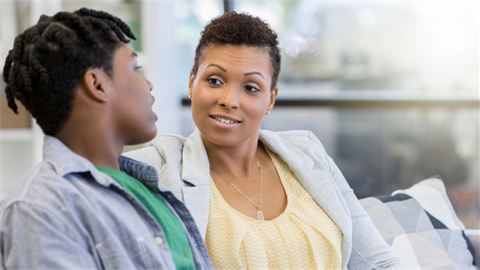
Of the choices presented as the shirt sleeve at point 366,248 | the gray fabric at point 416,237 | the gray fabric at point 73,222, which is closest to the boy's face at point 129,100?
the gray fabric at point 73,222

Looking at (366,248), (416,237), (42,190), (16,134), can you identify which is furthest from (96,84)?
(16,134)

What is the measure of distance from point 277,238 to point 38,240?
2.18 feet

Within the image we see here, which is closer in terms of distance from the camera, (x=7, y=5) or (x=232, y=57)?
(x=232, y=57)

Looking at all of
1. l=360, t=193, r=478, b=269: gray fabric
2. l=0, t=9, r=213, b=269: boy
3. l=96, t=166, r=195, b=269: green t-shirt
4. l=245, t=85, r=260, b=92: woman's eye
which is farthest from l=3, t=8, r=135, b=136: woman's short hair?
l=360, t=193, r=478, b=269: gray fabric

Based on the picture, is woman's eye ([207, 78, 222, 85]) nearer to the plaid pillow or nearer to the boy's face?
the boy's face

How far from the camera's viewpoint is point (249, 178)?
1.32 metres

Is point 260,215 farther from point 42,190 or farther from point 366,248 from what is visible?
point 42,190

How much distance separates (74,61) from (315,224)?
788 mm

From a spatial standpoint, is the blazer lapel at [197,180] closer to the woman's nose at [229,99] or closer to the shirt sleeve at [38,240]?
the woman's nose at [229,99]

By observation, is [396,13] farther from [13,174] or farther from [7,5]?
[13,174]

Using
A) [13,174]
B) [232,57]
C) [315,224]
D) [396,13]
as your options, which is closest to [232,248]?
[315,224]

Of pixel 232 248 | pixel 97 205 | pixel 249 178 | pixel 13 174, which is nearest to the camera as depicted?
pixel 97 205

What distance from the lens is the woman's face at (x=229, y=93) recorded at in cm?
117

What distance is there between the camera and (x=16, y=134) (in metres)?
2.26
